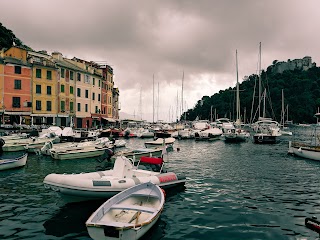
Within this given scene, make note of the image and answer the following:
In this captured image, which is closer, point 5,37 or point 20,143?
point 20,143

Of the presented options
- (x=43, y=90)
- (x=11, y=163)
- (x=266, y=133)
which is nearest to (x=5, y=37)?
(x=43, y=90)

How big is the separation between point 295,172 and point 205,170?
22.1ft

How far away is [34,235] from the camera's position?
8930 millimetres

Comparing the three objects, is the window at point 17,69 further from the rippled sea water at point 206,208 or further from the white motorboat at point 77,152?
the rippled sea water at point 206,208

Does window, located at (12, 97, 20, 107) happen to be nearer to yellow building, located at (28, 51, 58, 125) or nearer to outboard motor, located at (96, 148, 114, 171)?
yellow building, located at (28, 51, 58, 125)

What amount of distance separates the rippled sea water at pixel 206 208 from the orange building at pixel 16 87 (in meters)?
31.2

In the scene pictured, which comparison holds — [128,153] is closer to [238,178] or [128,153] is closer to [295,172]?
[238,178]

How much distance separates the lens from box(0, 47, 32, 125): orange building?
4588 centimetres

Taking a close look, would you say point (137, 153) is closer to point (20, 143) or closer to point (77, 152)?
point (77, 152)

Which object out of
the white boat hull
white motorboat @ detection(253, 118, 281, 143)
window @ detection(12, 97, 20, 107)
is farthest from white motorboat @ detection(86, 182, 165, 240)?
window @ detection(12, 97, 20, 107)

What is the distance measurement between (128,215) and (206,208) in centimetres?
423

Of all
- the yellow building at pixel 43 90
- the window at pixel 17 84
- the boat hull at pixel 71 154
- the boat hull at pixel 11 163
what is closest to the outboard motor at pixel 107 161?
the boat hull at pixel 71 154

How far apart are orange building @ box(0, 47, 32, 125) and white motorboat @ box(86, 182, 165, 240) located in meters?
41.2

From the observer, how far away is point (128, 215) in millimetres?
9086
